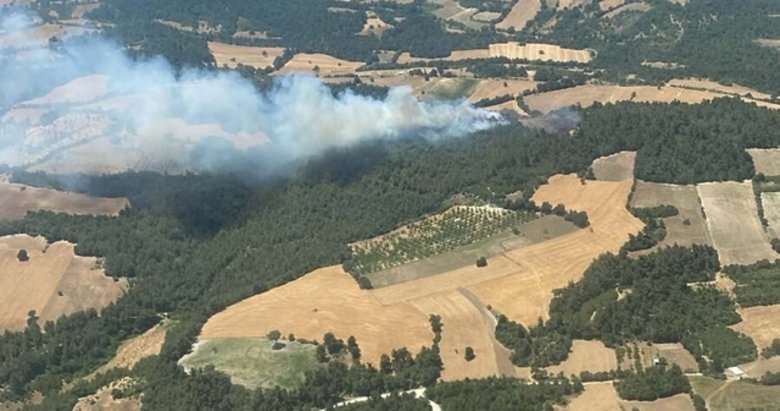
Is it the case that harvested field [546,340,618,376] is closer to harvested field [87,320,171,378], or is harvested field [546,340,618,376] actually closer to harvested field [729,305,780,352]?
harvested field [729,305,780,352]

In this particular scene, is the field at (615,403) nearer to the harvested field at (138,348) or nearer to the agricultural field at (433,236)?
the agricultural field at (433,236)

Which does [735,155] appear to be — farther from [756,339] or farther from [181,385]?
[181,385]

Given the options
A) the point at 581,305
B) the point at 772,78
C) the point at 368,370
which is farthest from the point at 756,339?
the point at 772,78

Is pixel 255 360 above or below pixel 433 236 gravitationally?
below

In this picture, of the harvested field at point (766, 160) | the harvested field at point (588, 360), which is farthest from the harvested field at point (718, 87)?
the harvested field at point (588, 360)

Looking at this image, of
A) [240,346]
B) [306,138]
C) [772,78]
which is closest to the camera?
[240,346]

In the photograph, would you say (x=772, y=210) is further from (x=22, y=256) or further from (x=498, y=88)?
(x=22, y=256)

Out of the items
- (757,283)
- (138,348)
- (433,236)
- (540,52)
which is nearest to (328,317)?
(138,348)
